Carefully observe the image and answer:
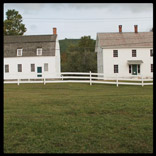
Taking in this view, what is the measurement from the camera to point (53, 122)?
7.44m

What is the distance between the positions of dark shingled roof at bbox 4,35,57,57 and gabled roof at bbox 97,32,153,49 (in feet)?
22.0

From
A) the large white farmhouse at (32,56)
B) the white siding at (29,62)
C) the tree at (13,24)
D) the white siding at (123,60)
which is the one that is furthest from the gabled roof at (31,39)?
the tree at (13,24)

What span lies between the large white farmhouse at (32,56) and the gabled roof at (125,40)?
6.74m

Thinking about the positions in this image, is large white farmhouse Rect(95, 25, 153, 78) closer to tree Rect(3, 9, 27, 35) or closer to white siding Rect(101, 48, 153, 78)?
white siding Rect(101, 48, 153, 78)

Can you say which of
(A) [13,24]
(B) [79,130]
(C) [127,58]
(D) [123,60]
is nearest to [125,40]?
(C) [127,58]

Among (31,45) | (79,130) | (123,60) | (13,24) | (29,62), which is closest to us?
(79,130)

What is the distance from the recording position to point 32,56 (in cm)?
3566

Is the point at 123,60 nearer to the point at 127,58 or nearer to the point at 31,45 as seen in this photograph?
the point at 127,58

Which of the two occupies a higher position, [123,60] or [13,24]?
[13,24]

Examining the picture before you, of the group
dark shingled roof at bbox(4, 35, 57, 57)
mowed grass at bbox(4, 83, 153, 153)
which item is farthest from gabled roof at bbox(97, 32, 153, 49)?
mowed grass at bbox(4, 83, 153, 153)

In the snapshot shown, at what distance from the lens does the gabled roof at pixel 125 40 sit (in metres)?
34.3

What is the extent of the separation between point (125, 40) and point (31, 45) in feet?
42.3

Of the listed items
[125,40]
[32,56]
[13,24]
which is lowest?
[32,56]

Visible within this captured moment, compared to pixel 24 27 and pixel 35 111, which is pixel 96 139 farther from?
pixel 24 27
